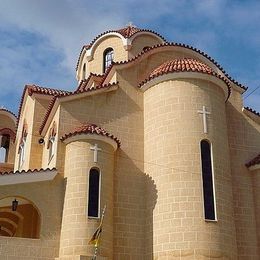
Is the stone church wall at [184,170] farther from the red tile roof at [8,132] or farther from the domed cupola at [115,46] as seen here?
the red tile roof at [8,132]

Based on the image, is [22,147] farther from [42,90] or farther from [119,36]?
[119,36]

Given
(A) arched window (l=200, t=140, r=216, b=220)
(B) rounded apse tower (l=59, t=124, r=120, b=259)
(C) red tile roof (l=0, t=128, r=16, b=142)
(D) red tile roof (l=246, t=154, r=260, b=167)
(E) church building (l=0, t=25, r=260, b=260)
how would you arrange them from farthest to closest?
1. (C) red tile roof (l=0, t=128, r=16, b=142)
2. (D) red tile roof (l=246, t=154, r=260, b=167)
3. (A) arched window (l=200, t=140, r=216, b=220)
4. (E) church building (l=0, t=25, r=260, b=260)
5. (B) rounded apse tower (l=59, t=124, r=120, b=259)

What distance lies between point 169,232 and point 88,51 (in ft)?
36.6

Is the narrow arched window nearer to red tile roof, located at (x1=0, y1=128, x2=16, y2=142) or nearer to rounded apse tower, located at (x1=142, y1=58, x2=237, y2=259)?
red tile roof, located at (x1=0, y1=128, x2=16, y2=142)

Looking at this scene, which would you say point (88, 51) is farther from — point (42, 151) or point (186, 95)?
point (186, 95)

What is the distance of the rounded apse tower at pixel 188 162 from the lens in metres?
14.9

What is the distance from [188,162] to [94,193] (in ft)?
10.1

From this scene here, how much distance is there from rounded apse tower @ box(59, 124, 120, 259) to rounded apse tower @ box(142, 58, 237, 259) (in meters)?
1.42

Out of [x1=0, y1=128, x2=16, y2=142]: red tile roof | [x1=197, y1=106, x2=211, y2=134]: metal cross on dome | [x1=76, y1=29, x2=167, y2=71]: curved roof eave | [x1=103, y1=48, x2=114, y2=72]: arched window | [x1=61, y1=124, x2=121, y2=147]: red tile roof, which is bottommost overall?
[x1=61, y1=124, x2=121, y2=147]: red tile roof

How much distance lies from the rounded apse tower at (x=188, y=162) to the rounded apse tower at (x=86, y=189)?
1423 mm

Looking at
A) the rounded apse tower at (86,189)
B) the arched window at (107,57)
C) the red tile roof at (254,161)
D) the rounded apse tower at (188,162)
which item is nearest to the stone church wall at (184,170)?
the rounded apse tower at (188,162)

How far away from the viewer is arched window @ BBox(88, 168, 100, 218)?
1496cm

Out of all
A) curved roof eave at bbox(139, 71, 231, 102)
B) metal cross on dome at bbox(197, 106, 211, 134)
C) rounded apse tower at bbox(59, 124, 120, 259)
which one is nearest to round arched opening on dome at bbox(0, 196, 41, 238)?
rounded apse tower at bbox(59, 124, 120, 259)

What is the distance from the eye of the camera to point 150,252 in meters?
15.2
